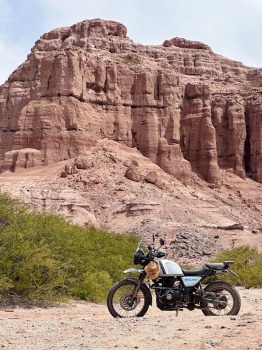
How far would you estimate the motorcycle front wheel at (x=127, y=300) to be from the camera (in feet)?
34.9

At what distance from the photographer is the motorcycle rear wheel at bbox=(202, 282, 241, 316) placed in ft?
34.1

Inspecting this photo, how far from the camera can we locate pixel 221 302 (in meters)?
10.4

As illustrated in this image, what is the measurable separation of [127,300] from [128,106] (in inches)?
2391

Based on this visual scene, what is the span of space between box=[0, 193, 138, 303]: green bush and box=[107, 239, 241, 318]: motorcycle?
11.6 ft

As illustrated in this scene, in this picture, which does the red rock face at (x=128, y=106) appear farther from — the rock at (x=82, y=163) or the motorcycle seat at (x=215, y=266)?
the motorcycle seat at (x=215, y=266)

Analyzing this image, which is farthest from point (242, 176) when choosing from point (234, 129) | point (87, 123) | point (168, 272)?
point (168, 272)

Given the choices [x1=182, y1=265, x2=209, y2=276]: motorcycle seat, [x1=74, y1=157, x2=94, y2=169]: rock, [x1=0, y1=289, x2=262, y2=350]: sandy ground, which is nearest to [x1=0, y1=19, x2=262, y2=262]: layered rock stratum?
[x1=74, y1=157, x2=94, y2=169]: rock

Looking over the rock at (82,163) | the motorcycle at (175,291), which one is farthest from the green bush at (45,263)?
the rock at (82,163)

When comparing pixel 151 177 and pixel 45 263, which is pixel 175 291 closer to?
pixel 45 263

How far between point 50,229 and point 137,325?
9.20m

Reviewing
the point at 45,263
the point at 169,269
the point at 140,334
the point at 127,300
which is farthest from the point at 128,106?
the point at 140,334

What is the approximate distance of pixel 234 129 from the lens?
255 ft

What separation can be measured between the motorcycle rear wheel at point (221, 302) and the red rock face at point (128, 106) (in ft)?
168

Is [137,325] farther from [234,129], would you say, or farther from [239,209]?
[234,129]
